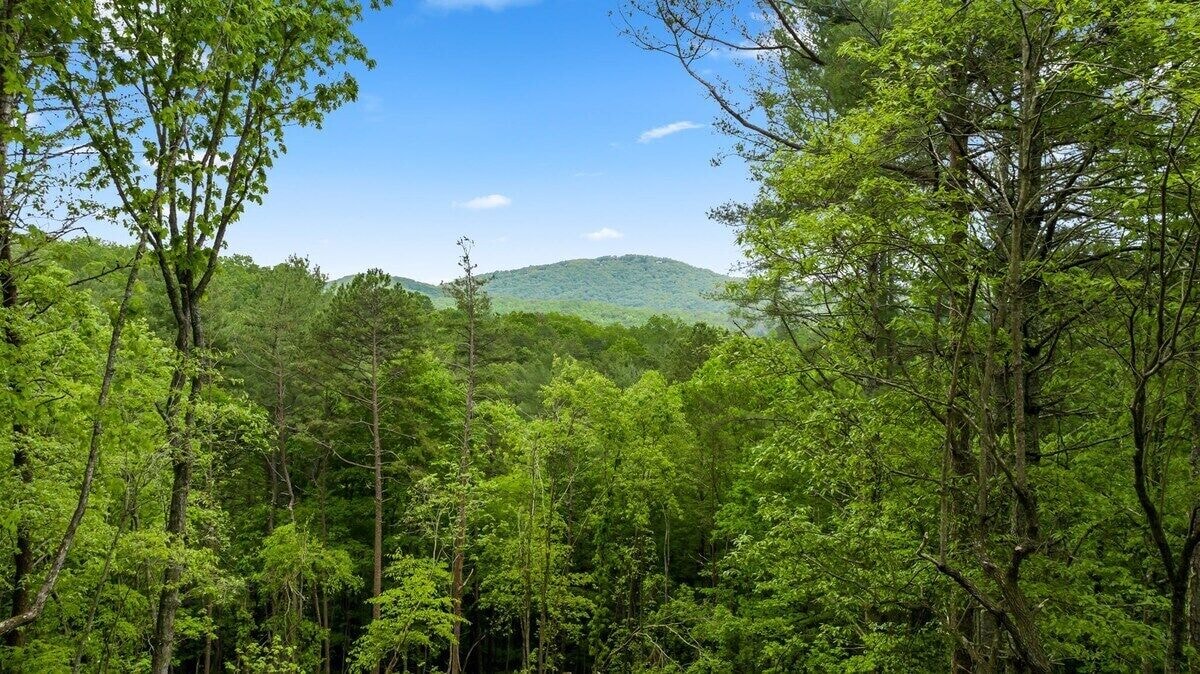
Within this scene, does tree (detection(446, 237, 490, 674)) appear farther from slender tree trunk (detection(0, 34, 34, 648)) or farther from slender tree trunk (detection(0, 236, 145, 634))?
slender tree trunk (detection(0, 236, 145, 634))

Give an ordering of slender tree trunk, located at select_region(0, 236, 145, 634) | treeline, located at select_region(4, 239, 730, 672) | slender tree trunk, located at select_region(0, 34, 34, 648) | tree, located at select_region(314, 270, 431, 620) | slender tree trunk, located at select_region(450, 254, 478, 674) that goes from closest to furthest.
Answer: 1. slender tree trunk, located at select_region(0, 236, 145, 634)
2. slender tree trunk, located at select_region(0, 34, 34, 648)
3. treeline, located at select_region(4, 239, 730, 672)
4. slender tree trunk, located at select_region(450, 254, 478, 674)
5. tree, located at select_region(314, 270, 431, 620)

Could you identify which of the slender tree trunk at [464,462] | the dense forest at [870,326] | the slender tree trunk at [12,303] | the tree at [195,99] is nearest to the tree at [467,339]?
the slender tree trunk at [464,462]

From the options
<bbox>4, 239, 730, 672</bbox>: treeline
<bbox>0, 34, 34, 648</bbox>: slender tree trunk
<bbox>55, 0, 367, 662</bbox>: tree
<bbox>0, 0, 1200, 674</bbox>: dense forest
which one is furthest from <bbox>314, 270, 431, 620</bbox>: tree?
<bbox>55, 0, 367, 662</bbox>: tree

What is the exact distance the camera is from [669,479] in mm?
20109

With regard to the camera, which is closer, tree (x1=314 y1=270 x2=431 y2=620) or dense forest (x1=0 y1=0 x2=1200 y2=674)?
dense forest (x1=0 y1=0 x2=1200 y2=674)

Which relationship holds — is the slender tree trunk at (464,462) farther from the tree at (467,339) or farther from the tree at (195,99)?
the tree at (195,99)

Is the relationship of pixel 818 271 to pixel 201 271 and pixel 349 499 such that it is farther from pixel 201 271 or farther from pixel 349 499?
pixel 349 499

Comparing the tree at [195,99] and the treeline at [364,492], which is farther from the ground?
the tree at [195,99]

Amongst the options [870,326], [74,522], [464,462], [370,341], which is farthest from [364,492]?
[74,522]

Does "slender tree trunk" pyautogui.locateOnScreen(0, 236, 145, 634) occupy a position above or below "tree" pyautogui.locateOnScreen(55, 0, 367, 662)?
below

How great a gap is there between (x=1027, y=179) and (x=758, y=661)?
1308 cm

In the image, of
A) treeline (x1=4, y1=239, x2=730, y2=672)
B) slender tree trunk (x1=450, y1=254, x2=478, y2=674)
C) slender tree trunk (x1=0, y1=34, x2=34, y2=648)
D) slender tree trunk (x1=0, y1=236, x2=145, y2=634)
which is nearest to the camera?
slender tree trunk (x1=0, y1=236, x2=145, y2=634)

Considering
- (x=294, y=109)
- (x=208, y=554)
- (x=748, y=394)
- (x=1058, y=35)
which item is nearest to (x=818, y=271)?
(x=1058, y=35)

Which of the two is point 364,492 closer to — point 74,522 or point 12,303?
point 12,303
